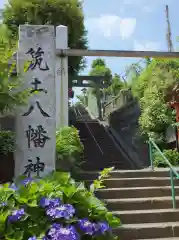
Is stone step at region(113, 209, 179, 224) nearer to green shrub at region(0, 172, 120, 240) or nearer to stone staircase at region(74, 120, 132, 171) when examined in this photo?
green shrub at region(0, 172, 120, 240)

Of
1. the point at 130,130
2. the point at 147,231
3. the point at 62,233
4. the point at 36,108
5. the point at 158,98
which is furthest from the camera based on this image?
the point at 130,130

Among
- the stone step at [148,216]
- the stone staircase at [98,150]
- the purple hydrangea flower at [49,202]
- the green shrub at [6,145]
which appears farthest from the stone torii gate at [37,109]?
the stone staircase at [98,150]

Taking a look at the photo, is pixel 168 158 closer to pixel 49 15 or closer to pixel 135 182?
pixel 135 182

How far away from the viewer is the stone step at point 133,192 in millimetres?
6344

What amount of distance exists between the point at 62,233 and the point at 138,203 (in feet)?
13.0

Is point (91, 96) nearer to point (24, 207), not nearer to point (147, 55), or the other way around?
point (147, 55)

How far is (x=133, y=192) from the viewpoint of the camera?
644cm

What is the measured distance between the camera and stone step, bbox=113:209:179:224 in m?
5.63

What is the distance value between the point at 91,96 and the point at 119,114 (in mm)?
8531

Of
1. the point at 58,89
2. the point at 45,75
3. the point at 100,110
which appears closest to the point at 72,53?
the point at 58,89

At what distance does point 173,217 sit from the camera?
5.75 metres

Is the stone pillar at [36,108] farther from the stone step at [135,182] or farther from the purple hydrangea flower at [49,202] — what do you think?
the stone step at [135,182]

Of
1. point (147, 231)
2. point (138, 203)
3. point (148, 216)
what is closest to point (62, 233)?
point (147, 231)

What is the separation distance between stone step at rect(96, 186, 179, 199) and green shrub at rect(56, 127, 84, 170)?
0.85 m
